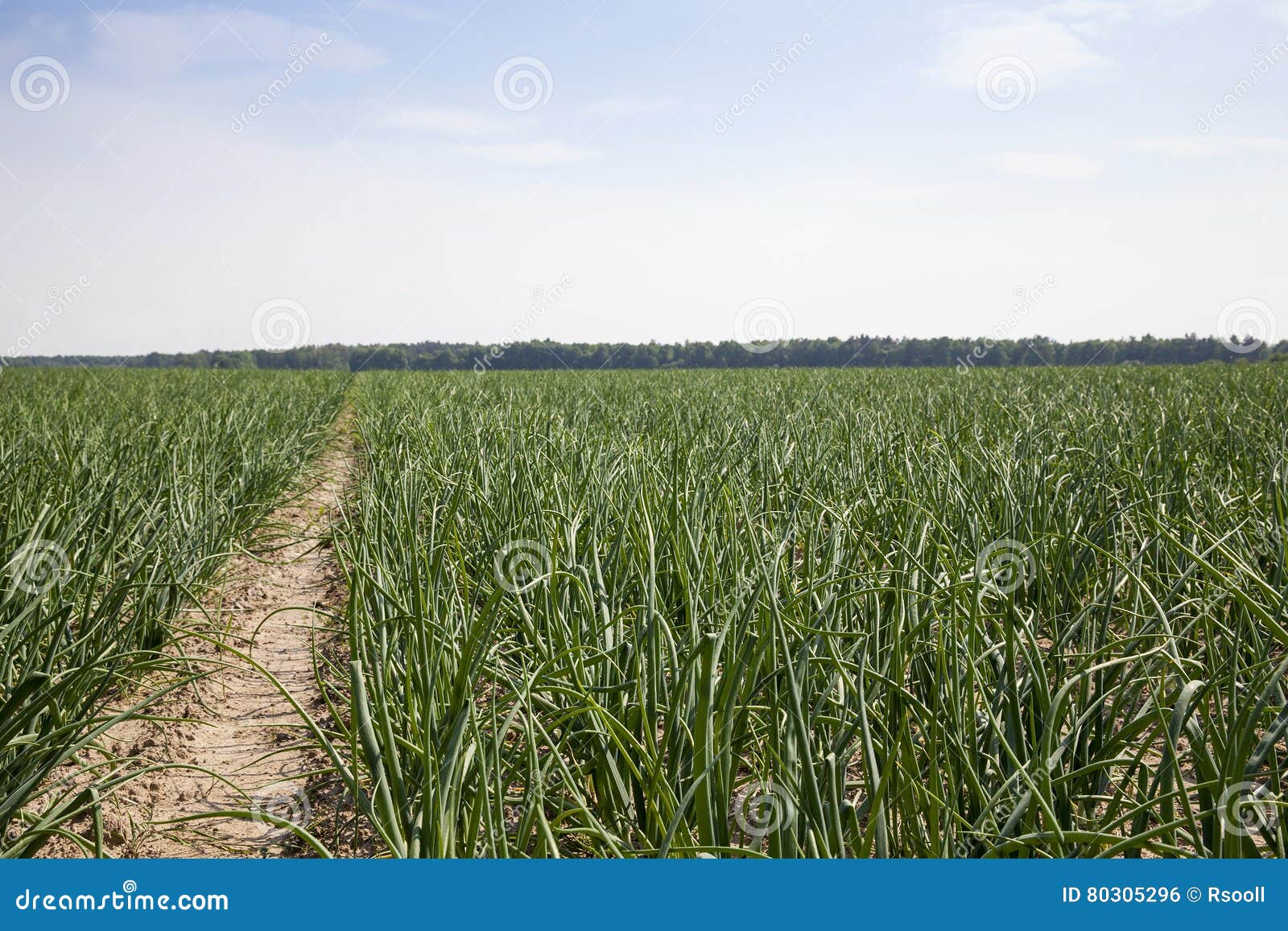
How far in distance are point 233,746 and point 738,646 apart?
1537 mm

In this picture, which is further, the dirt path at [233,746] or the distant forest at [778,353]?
the distant forest at [778,353]

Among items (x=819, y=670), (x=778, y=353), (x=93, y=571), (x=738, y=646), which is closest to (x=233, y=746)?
(x=93, y=571)

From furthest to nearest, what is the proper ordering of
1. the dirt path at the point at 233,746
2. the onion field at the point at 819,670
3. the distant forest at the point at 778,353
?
1. the distant forest at the point at 778,353
2. the dirt path at the point at 233,746
3. the onion field at the point at 819,670

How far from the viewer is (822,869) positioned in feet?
3.60

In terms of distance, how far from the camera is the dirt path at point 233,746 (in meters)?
1.77

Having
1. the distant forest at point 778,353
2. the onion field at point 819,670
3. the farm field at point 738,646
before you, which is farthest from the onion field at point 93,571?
the distant forest at point 778,353

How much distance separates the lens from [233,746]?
229 cm

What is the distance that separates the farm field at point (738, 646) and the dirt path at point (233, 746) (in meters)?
0.11

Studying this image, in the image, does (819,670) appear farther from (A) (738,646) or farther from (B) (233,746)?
(B) (233,746)

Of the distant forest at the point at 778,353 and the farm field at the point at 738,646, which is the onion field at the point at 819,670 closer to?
the farm field at the point at 738,646

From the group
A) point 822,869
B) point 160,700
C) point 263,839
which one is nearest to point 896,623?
point 822,869

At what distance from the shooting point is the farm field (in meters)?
1.28

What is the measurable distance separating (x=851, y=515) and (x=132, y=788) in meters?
2.02

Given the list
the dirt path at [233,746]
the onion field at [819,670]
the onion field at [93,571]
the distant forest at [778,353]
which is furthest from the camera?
the distant forest at [778,353]
